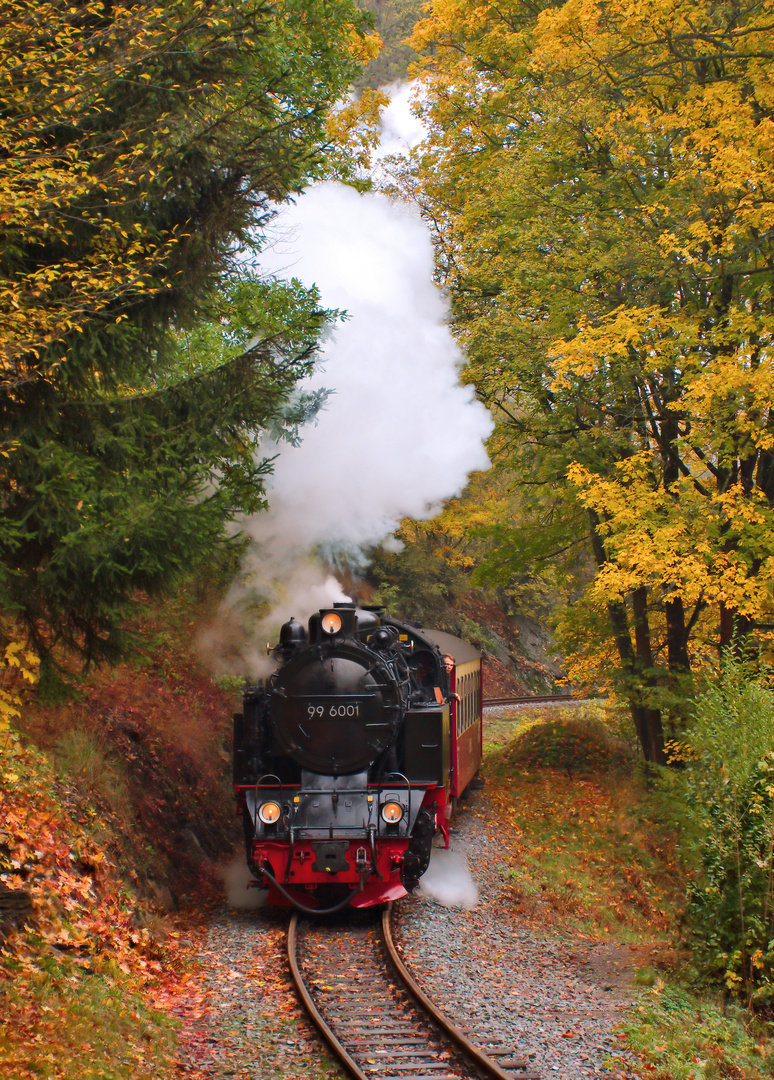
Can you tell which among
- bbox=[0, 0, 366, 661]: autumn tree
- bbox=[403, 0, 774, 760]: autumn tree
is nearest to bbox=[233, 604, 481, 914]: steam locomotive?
bbox=[0, 0, 366, 661]: autumn tree

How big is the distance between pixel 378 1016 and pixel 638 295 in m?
9.95

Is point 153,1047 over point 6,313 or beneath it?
beneath

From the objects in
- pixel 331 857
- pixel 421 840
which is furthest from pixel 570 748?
pixel 331 857

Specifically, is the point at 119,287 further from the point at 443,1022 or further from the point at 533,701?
the point at 533,701

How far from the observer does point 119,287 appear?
680 cm

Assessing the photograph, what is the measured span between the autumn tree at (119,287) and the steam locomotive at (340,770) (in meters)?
2.04

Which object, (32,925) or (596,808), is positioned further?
(596,808)

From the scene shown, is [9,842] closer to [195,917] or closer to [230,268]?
[195,917]

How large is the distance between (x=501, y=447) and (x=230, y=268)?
838cm

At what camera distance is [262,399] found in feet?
25.5

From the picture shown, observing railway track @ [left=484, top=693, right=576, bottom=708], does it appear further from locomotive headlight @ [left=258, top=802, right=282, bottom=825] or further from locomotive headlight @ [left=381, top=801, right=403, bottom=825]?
locomotive headlight @ [left=258, top=802, right=282, bottom=825]

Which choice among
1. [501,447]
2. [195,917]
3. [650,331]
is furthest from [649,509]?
[195,917]

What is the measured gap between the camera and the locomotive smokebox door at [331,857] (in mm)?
8523

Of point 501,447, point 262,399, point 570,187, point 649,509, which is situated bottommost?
point 649,509
